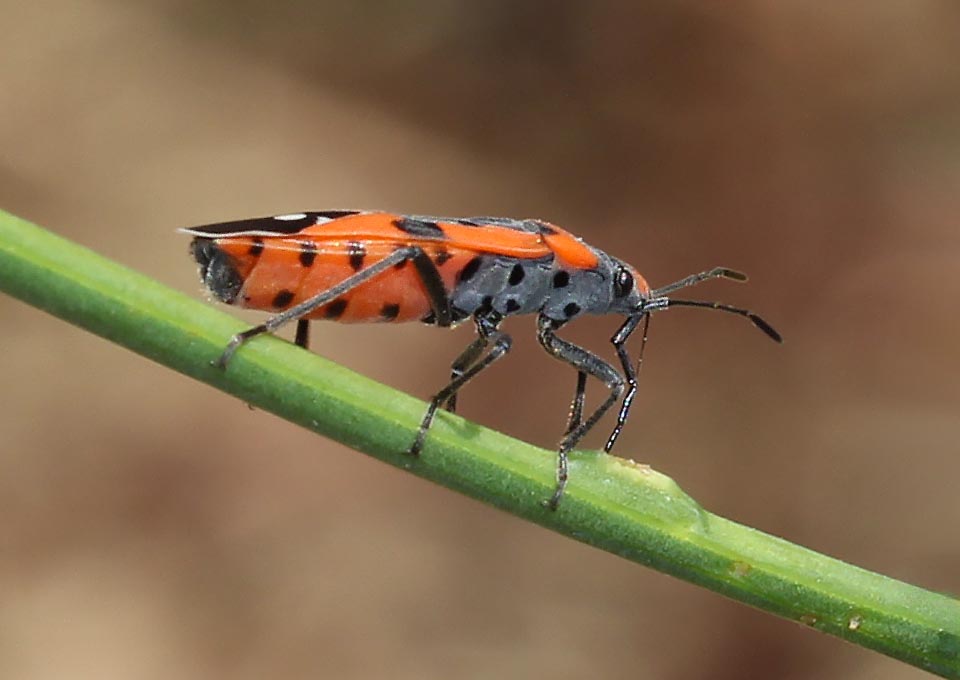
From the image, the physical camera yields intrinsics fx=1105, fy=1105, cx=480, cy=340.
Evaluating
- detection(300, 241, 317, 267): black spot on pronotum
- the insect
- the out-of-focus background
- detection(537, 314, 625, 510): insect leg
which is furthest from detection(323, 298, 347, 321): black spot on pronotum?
the out-of-focus background

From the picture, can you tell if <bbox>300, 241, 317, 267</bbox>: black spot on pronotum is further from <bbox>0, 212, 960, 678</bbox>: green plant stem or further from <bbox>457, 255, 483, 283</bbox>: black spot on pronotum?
<bbox>0, 212, 960, 678</bbox>: green plant stem

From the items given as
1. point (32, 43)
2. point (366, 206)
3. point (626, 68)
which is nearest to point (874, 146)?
point (626, 68)

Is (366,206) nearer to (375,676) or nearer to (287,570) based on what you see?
(287,570)

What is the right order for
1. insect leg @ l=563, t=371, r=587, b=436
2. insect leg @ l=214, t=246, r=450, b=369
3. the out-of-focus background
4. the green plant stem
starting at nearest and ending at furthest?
the green plant stem → insect leg @ l=214, t=246, r=450, b=369 → insect leg @ l=563, t=371, r=587, b=436 → the out-of-focus background

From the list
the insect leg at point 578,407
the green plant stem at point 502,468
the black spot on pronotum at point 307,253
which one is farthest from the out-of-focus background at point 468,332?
the green plant stem at point 502,468

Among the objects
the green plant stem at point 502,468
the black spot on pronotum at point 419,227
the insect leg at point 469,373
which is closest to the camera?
the green plant stem at point 502,468

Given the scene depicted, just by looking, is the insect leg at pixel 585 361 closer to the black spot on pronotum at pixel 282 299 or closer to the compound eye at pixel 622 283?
the compound eye at pixel 622 283
